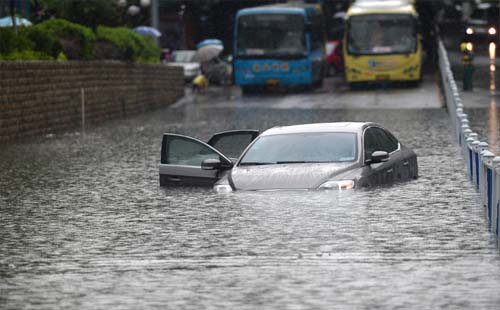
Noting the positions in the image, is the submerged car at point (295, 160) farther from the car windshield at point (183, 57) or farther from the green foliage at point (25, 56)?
the car windshield at point (183, 57)

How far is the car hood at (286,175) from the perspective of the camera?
1719 centimetres

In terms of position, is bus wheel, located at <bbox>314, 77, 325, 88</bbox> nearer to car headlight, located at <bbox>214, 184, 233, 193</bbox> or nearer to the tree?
the tree

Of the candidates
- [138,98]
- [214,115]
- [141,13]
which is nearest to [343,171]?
[214,115]

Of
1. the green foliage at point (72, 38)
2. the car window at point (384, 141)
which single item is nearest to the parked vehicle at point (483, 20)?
the green foliage at point (72, 38)

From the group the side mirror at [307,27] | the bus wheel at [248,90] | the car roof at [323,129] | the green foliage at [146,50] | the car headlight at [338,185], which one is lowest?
the bus wheel at [248,90]

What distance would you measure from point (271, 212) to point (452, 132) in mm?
17569

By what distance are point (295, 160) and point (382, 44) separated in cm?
3681

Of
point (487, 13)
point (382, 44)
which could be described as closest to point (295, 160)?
point (382, 44)

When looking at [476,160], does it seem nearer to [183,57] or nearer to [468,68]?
[468,68]

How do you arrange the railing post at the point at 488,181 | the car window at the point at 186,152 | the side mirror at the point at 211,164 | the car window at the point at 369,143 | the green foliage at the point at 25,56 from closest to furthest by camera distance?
1. the railing post at the point at 488,181
2. the car window at the point at 369,143
3. the side mirror at the point at 211,164
4. the car window at the point at 186,152
5. the green foliage at the point at 25,56

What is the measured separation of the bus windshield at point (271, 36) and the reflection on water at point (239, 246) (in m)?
30.8

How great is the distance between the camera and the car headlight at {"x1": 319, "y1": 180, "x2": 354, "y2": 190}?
17.2 m

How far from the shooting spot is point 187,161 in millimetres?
19656

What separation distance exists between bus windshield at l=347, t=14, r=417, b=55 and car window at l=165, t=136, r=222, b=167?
3498 cm
